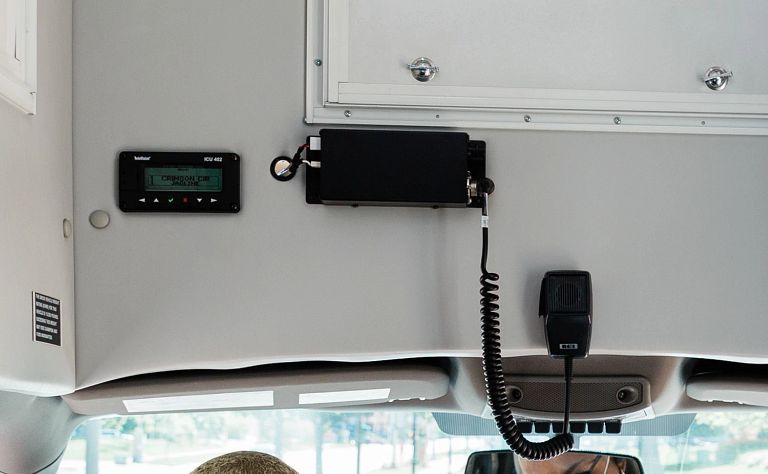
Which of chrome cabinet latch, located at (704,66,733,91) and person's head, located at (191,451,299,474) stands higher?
chrome cabinet latch, located at (704,66,733,91)

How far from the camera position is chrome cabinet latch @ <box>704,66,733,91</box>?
55.7 inches

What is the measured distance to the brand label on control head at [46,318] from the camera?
3.92 ft

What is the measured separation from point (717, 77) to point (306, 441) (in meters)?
1.40

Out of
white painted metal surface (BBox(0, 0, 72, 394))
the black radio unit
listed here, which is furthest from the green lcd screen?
white painted metal surface (BBox(0, 0, 72, 394))

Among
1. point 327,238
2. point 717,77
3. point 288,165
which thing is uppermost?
point 717,77

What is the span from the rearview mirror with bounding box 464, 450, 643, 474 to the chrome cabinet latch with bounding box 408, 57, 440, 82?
909 mm

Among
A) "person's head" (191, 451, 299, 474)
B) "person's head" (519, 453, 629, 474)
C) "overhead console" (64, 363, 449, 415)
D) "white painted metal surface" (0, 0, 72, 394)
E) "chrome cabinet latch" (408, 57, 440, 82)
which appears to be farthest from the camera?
"person's head" (519, 453, 629, 474)

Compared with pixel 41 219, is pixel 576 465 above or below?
below

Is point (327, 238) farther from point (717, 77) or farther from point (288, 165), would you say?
point (717, 77)

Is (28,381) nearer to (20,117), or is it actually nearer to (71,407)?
(20,117)

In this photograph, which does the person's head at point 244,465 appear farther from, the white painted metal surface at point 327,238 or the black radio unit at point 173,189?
the black radio unit at point 173,189

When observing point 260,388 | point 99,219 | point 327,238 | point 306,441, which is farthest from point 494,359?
point 306,441

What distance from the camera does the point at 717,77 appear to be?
1.41 metres

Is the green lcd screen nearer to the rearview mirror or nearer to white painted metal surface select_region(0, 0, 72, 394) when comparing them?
white painted metal surface select_region(0, 0, 72, 394)
